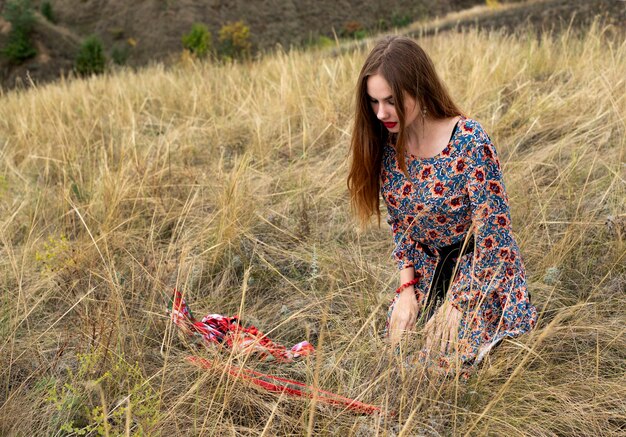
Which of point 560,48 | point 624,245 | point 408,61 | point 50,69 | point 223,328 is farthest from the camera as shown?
point 50,69

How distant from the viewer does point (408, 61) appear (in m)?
1.82

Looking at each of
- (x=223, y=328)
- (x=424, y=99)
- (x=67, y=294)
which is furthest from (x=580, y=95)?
(x=67, y=294)

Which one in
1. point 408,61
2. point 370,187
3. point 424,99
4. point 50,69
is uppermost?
point 408,61

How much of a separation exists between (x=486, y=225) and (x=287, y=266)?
3.58ft

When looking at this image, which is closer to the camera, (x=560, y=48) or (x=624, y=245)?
(x=624, y=245)

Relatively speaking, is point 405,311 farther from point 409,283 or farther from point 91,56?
point 91,56

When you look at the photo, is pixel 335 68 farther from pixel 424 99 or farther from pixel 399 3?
pixel 399 3

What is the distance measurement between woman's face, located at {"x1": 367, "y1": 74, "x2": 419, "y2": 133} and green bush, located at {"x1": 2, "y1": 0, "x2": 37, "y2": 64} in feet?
83.6

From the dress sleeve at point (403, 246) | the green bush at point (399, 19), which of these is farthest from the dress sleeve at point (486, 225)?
the green bush at point (399, 19)

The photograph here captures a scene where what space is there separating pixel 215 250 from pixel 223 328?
0.55 m

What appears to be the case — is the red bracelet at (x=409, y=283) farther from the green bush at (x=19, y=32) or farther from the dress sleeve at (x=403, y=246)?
the green bush at (x=19, y=32)

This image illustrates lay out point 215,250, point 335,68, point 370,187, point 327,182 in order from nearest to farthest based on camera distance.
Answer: point 370,187, point 215,250, point 327,182, point 335,68

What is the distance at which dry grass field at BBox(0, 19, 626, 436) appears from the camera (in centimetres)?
170

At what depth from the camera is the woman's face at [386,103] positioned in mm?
1840
